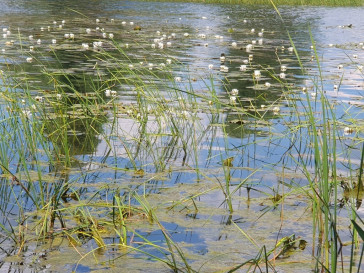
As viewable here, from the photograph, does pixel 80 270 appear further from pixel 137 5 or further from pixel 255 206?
→ pixel 137 5

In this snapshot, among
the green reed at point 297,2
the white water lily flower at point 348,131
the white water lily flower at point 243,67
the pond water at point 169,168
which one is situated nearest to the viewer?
the pond water at point 169,168

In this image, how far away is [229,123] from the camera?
6.33 metres

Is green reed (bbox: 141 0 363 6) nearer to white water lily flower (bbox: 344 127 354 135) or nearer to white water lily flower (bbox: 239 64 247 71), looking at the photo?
white water lily flower (bbox: 239 64 247 71)

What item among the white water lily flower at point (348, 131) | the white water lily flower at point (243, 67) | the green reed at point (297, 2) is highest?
the green reed at point (297, 2)

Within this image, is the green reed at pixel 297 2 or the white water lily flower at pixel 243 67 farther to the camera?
the green reed at pixel 297 2

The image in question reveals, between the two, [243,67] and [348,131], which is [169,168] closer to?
[348,131]

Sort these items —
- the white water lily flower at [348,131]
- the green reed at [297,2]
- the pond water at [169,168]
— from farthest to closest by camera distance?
the green reed at [297,2] → the white water lily flower at [348,131] → the pond water at [169,168]

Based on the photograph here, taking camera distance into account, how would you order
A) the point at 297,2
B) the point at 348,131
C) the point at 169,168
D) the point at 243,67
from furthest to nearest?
1. the point at 297,2
2. the point at 243,67
3. the point at 348,131
4. the point at 169,168

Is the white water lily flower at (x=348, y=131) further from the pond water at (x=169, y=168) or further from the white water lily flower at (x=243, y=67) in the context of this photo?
the white water lily flower at (x=243, y=67)

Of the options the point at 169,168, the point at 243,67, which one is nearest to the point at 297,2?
the point at 243,67

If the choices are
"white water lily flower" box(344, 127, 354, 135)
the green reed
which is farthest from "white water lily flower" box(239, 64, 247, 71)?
the green reed

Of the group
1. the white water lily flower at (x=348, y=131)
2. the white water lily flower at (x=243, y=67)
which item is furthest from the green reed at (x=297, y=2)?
the white water lily flower at (x=348, y=131)

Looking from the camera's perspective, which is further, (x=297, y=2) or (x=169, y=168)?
(x=297, y=2)

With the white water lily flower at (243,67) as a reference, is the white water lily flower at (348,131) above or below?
below
